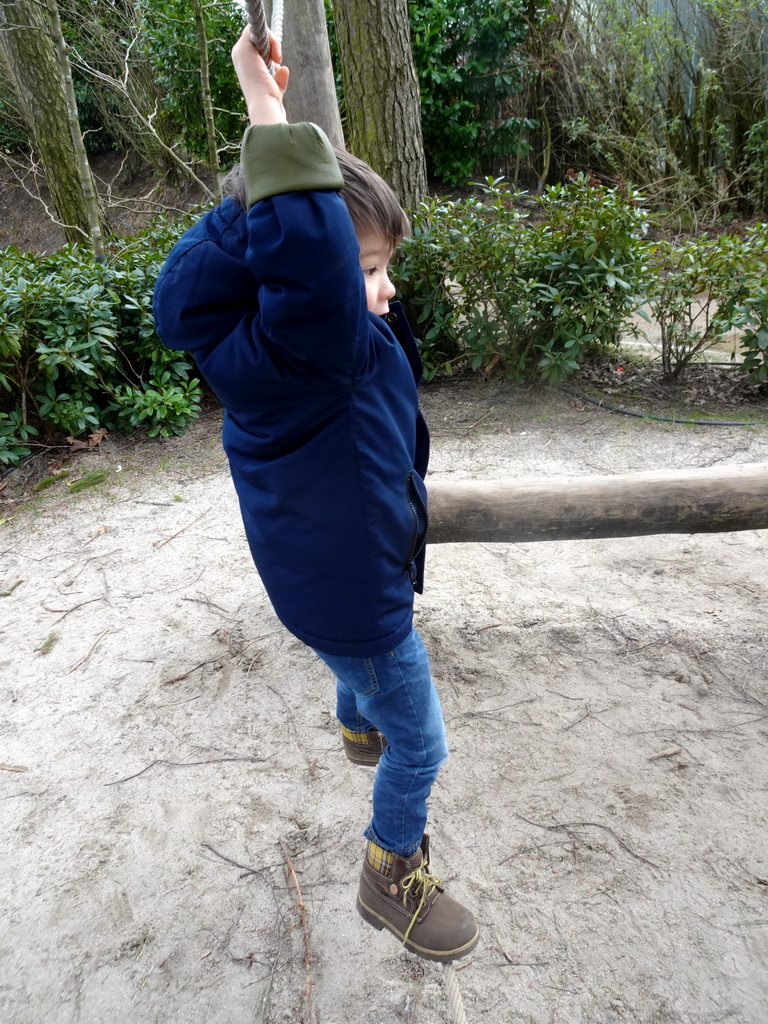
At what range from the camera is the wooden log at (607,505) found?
2.25m

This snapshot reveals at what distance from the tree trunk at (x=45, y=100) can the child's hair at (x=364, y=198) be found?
18.3 feet

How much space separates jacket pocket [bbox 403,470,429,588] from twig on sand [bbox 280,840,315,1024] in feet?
3.23

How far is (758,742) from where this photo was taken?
221cm

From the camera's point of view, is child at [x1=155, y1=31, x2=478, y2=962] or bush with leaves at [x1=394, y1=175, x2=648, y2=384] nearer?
child at [x1=155, y1=31, x2=478, y2=962]

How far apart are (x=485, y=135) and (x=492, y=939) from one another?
33.4 feet

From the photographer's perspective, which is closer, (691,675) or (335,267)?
(335,267)

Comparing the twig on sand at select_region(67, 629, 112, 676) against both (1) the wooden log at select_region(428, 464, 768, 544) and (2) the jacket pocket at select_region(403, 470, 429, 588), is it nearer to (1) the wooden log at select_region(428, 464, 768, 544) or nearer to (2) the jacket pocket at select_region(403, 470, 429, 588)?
(1) the wooden log at select_region(428, 464, 768, 544)

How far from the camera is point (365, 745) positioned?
6.35 feet

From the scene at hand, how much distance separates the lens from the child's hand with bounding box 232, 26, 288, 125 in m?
1.11

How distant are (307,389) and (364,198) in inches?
13.4

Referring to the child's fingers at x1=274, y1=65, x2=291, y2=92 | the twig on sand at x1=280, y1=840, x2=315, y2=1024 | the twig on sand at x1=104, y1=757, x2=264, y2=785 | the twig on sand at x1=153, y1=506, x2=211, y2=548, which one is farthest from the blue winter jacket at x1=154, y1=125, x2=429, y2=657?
the twig on sand at x1=153, y1=506, x2=211, y2=548

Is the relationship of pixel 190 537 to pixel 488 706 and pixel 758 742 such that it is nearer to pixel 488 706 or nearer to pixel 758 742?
pixel 488 706

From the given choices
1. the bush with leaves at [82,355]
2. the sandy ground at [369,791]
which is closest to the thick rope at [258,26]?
the sandy ground at [369,791]

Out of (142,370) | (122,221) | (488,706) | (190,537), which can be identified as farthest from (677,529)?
(122,221)
